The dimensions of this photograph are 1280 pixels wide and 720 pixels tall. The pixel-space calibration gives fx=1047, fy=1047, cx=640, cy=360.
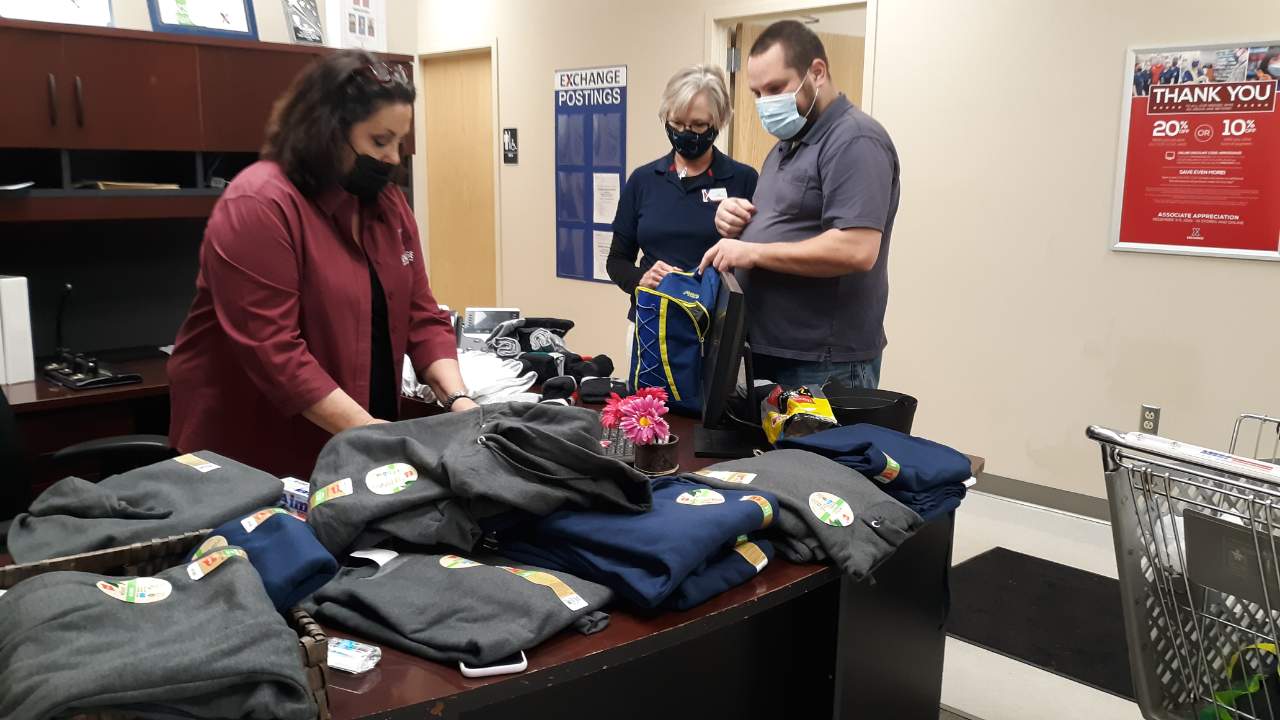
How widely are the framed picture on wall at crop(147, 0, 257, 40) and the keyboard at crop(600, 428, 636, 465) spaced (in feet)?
7.33

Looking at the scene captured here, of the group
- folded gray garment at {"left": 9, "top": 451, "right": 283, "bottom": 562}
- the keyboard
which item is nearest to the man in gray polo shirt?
the keyboard

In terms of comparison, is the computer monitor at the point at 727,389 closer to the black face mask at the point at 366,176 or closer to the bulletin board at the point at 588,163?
the black face mask at the point at 366,176

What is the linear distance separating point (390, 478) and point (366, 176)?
0.87 meters

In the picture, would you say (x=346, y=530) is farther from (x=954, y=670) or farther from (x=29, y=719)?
(x=954, y=670)

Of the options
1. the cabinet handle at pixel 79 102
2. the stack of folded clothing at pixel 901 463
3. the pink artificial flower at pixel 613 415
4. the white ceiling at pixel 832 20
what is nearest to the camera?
the stack of folded clothing at pixel 901 463

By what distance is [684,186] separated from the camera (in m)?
3.03

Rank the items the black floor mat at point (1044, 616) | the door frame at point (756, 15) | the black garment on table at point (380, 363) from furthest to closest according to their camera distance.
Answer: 1. the door frame at point (756, 15)
2. the black floor mat at point (1044, 616)
3. the black garment on table at point (380, 363)

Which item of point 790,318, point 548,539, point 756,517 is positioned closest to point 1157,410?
point 790,318

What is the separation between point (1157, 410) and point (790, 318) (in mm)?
1909

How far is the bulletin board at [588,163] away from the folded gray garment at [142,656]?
4491mm

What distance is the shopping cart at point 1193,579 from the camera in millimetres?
1346

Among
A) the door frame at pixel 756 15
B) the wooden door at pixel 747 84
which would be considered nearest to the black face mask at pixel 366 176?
the door frame at pixel 756 15

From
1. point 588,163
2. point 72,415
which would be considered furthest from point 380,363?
point 588,163

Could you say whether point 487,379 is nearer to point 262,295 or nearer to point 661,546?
point 262,295
